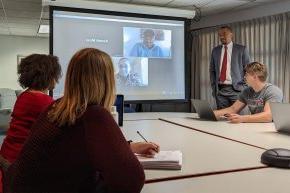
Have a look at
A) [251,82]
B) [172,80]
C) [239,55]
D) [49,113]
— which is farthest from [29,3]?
[49,113]

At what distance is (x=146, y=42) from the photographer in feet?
13.4

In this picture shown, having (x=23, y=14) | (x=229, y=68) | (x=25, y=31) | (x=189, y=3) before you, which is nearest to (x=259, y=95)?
(x=229, y=68)

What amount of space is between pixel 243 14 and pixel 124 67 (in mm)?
2496

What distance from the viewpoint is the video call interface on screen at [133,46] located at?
385 centimetres

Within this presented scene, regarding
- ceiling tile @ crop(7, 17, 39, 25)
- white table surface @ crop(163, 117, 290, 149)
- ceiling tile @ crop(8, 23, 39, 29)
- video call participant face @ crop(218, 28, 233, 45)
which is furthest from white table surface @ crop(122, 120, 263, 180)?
ceiling tile @ crop(8, 23, 39, 29)

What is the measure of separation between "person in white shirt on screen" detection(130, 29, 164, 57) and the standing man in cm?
88

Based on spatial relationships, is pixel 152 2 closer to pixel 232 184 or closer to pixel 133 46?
pixel 133 46

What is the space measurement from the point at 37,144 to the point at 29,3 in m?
4.59

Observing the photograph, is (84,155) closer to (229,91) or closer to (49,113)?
(49,113)

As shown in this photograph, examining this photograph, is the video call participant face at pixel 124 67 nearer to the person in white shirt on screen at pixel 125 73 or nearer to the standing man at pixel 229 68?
the person in white shirt on screen at pixel 125 73

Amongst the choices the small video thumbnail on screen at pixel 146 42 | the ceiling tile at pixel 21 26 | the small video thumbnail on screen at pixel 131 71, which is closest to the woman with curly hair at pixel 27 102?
the small video thumbnail on screen at pixel 131 71

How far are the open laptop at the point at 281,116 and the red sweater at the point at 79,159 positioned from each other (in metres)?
1.35

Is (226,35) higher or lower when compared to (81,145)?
higher

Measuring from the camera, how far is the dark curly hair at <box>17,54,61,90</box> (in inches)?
69.2
